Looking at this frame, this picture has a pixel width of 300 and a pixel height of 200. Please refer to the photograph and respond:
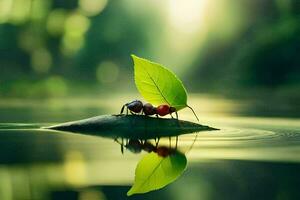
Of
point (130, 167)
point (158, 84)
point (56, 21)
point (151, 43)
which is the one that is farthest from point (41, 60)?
point (130, 167)

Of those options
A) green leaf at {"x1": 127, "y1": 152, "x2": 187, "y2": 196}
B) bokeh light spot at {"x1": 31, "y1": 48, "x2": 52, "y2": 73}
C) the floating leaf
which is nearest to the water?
green leaf at {"x1": 127, "y1": 152, "x2": 187, "y2": 196}

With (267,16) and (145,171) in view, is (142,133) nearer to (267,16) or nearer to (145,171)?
(145,171)

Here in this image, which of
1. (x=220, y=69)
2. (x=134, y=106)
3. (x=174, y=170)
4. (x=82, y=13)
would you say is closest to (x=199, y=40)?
(x=220, y=69)

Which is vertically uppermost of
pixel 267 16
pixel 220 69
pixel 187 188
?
pixel 267 16

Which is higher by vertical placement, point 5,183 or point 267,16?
point 267,16

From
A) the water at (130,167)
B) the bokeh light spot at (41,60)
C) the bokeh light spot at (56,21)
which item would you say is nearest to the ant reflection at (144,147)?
the water at (130,167)

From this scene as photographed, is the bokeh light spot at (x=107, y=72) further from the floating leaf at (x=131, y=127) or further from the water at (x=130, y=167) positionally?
the water at (x=130, y=167)

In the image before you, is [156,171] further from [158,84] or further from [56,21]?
[56,21]

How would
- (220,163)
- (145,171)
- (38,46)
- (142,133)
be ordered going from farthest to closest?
(38,46) < (142,133) < (220,163) < (145,171)
